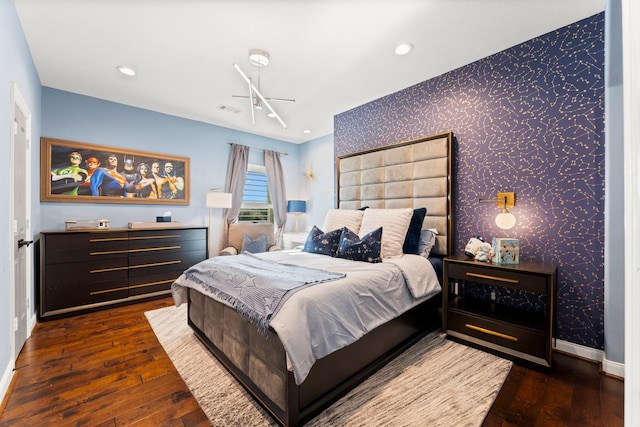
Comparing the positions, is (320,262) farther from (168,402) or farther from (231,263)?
(168,402)

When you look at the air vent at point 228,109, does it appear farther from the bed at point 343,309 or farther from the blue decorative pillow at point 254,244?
the blue decorative pillow at point 254,244

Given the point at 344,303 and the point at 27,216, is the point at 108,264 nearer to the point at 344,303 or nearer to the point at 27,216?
the point at 27,216

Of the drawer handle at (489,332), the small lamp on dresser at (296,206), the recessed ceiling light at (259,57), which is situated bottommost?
the drawer handle at (489,332)

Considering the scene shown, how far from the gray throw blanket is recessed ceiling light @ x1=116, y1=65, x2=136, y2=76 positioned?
2263 millimetres

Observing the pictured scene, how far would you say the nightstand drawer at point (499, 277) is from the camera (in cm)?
202

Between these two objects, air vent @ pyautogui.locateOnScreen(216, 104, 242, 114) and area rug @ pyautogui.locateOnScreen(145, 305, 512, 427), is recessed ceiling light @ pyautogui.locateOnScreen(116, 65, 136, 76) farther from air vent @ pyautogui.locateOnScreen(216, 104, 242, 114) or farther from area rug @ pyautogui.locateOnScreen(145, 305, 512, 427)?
area rug @ pyautogui.locateOnScreen(145, 305, 512, 427)

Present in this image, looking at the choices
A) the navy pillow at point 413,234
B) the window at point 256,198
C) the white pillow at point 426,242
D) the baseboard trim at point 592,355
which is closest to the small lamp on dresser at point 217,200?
the window at point 256,198

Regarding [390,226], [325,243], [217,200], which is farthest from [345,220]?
[217,200]

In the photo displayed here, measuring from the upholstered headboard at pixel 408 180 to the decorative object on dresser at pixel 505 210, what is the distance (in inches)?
17.1

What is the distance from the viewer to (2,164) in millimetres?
1801

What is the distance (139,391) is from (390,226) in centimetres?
236

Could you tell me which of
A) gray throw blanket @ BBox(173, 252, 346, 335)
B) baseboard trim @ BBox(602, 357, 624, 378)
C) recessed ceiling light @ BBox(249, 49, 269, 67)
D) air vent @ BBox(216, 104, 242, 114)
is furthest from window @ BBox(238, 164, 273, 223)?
baseboard trim @ BBox(602, 357, 624, 378)

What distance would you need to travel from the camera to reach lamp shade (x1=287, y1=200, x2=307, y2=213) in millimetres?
5258

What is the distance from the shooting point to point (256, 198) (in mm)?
5328
